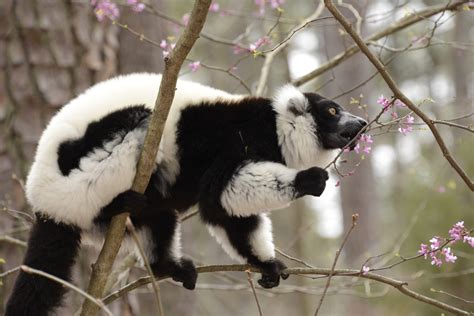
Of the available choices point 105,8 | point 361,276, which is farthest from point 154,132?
point 105,8

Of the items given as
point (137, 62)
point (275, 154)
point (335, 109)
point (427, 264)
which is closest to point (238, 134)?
point (275, 154)

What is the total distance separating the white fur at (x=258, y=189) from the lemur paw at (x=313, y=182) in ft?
0.25

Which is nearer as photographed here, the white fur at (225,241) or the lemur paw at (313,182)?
the lemur paw at (313,182)

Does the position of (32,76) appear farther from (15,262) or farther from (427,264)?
(427,264)

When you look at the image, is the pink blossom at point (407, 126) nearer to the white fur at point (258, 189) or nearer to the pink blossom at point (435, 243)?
the pink blossom at point (435, 243)

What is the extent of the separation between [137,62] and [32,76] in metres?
1.66

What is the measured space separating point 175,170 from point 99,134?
652 mm

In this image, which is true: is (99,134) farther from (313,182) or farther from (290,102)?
(290,102)

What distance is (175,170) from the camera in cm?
474

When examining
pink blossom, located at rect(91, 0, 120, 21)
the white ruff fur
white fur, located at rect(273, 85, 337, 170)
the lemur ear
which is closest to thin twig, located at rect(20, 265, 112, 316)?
the white ruff fur

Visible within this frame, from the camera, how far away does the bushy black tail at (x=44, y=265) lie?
4059 millimetres

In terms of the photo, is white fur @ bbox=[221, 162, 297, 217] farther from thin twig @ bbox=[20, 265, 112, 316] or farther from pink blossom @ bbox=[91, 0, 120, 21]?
pink blossom @ bbox=[91, 0, 120, 21]

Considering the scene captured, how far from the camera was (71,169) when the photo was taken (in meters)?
4.33

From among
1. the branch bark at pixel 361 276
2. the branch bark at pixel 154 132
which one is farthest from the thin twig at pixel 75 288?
the branch bark at pixel 361 276
